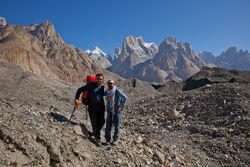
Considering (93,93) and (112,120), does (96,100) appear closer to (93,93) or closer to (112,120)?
(93,93)

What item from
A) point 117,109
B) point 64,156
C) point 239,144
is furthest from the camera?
point 239,144

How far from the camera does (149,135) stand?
7.88 metres

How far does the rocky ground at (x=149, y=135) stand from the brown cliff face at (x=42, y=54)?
50.6 metres

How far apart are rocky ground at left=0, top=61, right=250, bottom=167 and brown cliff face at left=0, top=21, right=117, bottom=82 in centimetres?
5063

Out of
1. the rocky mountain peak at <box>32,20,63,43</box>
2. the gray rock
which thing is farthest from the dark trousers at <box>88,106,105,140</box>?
the rocky mountain peak at <box>32,20,63,43</box>

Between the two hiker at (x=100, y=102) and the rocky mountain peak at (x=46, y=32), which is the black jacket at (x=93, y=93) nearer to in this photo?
the two hiker at (x=100, y=102)

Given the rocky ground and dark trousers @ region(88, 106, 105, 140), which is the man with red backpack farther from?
the rocky ground

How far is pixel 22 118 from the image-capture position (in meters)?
3.80

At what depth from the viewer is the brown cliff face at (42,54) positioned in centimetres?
5635

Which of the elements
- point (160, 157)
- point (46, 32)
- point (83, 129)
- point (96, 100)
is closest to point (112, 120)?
point (96, 100)

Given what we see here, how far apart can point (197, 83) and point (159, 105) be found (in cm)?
3201

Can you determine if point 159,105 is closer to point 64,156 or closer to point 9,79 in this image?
point 64,156

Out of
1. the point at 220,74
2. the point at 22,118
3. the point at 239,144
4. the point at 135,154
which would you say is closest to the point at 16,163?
the point at 22,118

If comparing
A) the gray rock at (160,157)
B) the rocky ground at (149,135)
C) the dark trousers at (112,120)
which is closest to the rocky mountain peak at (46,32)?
the rocky ground at (149,135)
